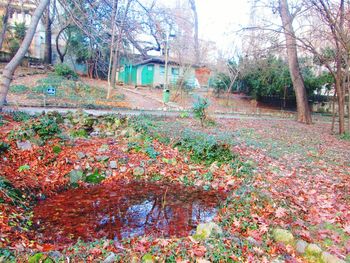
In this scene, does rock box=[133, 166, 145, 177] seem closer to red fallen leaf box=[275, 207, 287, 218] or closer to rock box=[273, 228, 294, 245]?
red fallen leaf box=[275, 207, 287, 218]

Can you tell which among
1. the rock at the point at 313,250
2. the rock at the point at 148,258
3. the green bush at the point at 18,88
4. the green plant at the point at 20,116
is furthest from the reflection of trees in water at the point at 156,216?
the green bush at the point at 18,88

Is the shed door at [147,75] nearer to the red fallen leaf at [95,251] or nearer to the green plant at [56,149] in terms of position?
the green plant at [56,149]

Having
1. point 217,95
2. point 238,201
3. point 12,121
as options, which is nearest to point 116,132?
point 12,121

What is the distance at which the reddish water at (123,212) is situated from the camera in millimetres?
4434

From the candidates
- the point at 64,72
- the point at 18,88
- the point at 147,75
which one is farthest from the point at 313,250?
the point at 147,75

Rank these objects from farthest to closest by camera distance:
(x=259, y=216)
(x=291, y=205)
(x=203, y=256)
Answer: (x=291, y=205) → (x=259, y=216) → (x=203, y=256)

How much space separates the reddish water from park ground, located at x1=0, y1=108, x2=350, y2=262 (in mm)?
136

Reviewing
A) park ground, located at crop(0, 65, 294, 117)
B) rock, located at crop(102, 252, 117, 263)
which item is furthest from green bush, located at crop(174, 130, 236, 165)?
park ground, located at crop(0, 65, 294, 117)

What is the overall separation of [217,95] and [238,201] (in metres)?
19.8

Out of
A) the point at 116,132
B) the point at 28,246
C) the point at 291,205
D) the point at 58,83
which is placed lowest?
the point at 28,246

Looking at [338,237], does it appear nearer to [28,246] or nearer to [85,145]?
[28,246]

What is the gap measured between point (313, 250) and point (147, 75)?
83.6 ft

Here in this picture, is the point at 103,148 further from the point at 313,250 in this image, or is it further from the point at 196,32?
the point at 196,32

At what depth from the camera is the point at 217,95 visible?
80.0 feet
